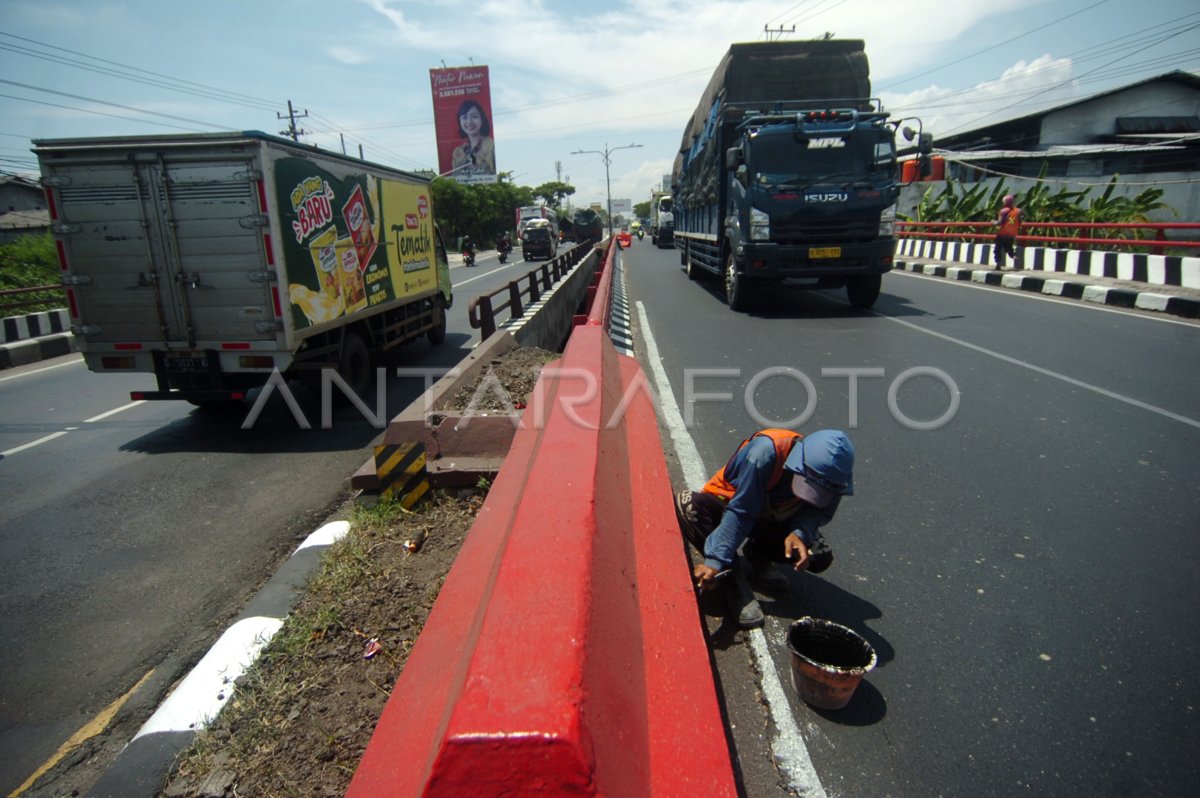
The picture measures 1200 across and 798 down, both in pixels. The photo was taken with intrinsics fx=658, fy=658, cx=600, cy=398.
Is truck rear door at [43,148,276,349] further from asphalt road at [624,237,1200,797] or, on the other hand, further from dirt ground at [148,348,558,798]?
asphalt road at [624,237,1200,797]

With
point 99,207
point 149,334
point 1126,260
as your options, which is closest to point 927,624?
point 149,334

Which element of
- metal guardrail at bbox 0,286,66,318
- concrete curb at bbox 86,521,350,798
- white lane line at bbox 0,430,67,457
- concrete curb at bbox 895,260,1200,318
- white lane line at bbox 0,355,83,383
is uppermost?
metal guardrail at bbox 0,286,66,318

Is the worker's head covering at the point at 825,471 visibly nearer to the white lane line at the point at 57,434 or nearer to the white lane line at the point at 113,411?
the white lane line at the point at 57,434

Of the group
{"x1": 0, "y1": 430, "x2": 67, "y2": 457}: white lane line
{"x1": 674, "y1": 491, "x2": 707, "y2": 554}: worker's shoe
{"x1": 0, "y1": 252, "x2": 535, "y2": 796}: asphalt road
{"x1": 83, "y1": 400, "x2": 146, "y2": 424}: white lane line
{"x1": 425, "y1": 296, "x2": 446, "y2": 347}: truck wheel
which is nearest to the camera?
{"x1": 0, "y1": 252, "x2": 535, "y2": 796}: asphalt road

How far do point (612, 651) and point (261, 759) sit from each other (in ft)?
4.56

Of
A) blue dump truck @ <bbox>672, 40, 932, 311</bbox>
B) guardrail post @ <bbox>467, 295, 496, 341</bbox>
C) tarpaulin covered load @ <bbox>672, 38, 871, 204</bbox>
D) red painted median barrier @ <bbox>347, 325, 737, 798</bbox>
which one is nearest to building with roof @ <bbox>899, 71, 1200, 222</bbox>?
tarpaulin covered load @ <bbox>672, 38, 871, 204</bbox>

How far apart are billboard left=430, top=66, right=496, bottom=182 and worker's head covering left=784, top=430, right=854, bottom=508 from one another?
63.8 meters

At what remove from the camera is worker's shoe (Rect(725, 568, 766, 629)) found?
290 centimetres

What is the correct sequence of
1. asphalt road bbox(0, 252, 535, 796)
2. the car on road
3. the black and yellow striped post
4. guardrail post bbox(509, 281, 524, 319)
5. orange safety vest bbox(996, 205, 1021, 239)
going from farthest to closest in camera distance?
1. the car on road
2. orange safety vest bbox(996, 205, 1021, 239)
3. guardrail post bbox(509, 281, 524, 319)
4. the black and yellow striped post
5. asphalt road bbox(0, 252, 535, 796)

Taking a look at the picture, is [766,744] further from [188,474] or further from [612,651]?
[188,474]

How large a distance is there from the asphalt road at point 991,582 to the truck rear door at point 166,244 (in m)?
4.33

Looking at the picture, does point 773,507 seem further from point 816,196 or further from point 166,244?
point 816,196

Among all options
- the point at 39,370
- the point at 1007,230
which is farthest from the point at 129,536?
the point at 1007,230

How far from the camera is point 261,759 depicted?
2207 mm
